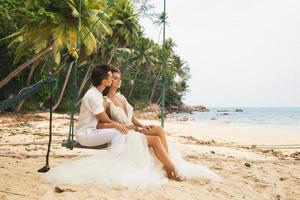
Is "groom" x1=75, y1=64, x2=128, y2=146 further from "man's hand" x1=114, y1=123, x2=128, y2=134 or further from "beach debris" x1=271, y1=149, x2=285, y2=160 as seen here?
"beach debris" x1=271, y1=149, x2=285, y2=160

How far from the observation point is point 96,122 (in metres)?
3.48

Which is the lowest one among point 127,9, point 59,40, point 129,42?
point 59,40

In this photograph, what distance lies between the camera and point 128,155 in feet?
11.2

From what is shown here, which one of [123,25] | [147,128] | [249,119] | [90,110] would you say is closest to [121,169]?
[147,128]

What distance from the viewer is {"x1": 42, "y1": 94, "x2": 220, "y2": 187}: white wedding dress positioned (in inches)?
125

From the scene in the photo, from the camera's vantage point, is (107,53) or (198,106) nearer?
(107,53)

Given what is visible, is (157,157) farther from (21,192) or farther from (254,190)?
(21,192)

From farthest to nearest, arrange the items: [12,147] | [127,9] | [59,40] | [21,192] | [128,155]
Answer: [127,9] < [59,40] < [12,147] < [128,155] < [21,192]

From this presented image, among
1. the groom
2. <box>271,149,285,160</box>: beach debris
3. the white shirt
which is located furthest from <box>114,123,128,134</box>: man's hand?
<box>271,149,285,160</box>: beach debris

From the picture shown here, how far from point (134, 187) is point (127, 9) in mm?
22036

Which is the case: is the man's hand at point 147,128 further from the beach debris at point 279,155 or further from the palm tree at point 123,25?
the palm tree at point 123,25

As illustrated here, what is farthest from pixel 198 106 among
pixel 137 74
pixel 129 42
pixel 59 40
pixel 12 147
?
pixel 12 147

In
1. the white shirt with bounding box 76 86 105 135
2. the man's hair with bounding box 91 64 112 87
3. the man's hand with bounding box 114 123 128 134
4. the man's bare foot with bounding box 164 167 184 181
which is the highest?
the man's hair with bounding box 91 64 112 87

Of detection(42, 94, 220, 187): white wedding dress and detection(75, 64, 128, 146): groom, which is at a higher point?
detection(75, 64, 128, 146): groom
